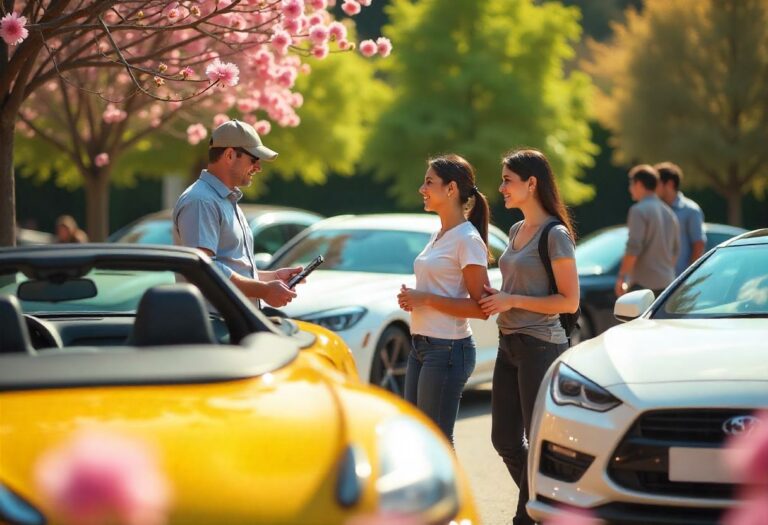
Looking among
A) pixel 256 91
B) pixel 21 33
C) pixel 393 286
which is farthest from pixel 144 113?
pixel 21 33

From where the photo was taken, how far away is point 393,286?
33.5 feet

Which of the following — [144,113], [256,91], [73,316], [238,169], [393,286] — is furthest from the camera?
[144,113]

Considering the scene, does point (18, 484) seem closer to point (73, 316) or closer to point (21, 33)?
point (73, 316)

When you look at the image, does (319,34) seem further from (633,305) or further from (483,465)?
(633,305)

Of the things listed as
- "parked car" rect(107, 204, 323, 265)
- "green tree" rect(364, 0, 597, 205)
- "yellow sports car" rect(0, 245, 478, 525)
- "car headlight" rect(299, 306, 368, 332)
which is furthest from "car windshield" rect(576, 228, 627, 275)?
"green tree" rect(364, 0, 597, 205)

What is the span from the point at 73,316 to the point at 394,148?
28175 millimetres

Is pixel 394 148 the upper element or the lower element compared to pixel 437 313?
lower

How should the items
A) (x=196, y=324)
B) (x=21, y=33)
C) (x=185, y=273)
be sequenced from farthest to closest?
1. (x=21, y=33)
2. (x=185, y=273)
3. (x=196, y=324)

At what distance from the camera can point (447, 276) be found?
245 inches

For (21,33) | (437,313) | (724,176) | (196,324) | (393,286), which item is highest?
(21,33)

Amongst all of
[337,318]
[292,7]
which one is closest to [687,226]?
[337,318]

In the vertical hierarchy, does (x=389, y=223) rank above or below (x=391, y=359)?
above

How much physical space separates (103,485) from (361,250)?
9.04m

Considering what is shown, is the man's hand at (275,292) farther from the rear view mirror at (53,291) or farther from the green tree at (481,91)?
the green tree at (481,91)
